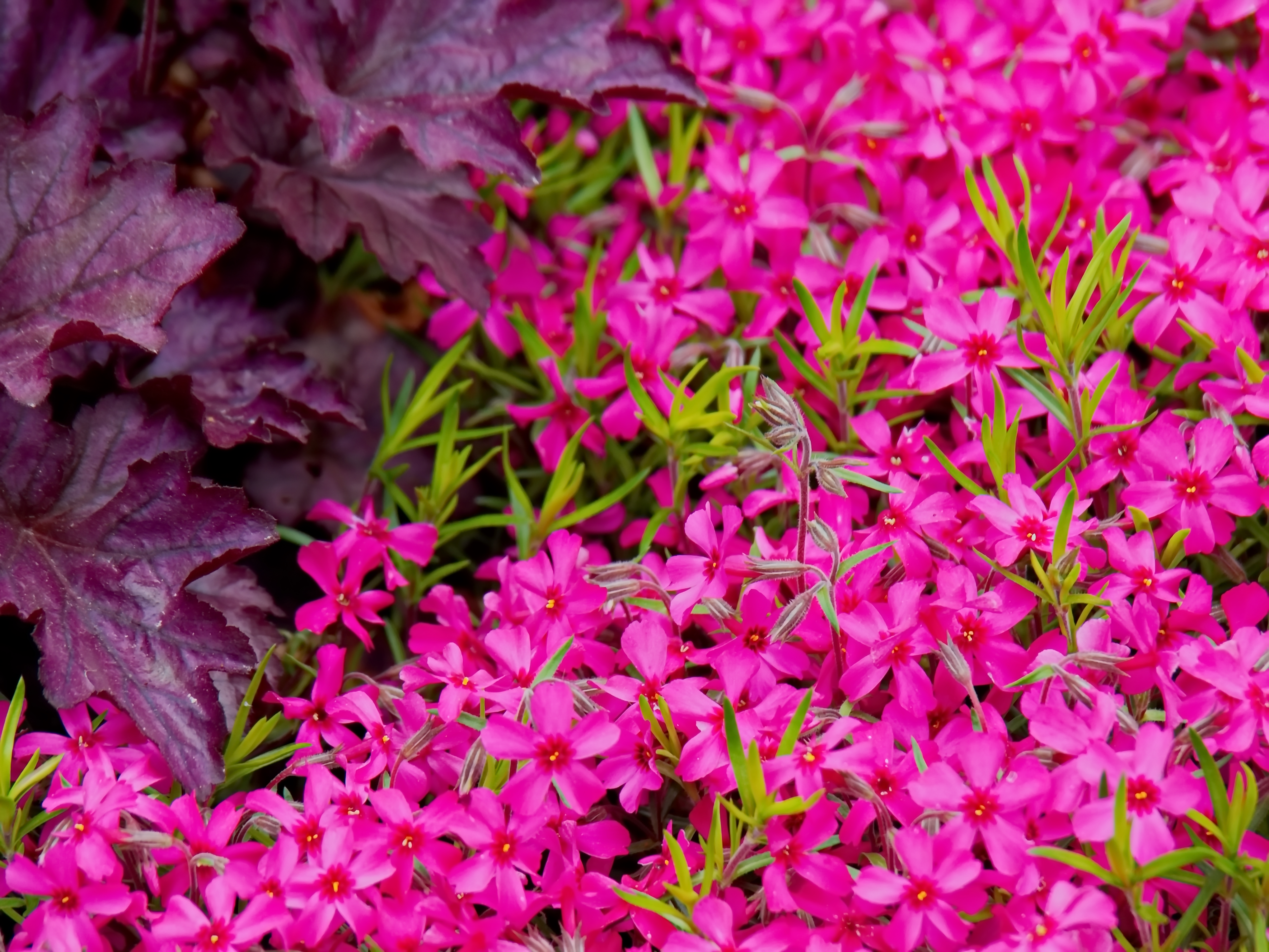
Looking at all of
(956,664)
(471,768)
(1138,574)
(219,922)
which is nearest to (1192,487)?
(1138,574)

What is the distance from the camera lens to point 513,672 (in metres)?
1.20

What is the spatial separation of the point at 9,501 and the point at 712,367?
0.90 m

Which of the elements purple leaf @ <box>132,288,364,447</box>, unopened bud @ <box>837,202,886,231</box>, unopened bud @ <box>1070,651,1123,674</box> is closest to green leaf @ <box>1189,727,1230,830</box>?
unopened bud @ <box>1070,651,1123,674</box>

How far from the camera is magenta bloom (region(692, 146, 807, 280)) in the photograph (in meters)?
1.56

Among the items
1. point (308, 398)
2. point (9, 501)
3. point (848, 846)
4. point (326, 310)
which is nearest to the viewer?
point (848, 846)

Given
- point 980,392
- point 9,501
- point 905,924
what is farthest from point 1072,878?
point 9,501

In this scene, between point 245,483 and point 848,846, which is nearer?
point 848,846

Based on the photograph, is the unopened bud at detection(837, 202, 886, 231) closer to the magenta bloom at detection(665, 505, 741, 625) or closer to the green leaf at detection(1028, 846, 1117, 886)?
the magenta bloom at detection(665, 505, 741, 625)

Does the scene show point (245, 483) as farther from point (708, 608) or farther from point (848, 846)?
point (848, 846)

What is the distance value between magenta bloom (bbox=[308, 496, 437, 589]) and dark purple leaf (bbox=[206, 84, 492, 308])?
35cm

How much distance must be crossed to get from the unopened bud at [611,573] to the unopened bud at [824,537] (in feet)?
0.70

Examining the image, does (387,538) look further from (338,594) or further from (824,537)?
(824,537)

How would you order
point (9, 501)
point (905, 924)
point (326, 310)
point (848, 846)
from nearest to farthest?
point (905, 924) → point (848, 846) → point (9, 501) → point (326, 310)

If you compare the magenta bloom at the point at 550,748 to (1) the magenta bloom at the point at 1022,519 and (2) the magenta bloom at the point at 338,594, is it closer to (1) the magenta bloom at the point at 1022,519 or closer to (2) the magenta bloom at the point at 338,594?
(2) the magenta bloom at the point at 338,594
